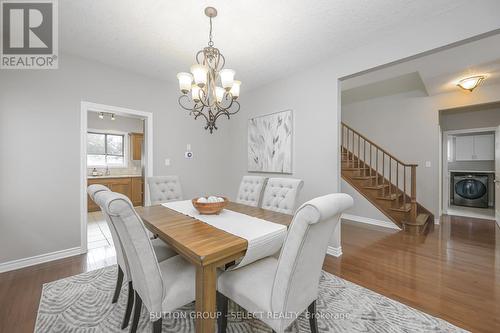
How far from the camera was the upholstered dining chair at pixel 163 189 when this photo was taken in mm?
2789

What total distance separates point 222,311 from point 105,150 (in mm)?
5809

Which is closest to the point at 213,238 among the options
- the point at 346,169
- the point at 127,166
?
the point at 346,169

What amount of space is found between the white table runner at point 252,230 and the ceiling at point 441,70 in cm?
277

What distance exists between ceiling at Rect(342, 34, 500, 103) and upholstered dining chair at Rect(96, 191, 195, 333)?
3411mm

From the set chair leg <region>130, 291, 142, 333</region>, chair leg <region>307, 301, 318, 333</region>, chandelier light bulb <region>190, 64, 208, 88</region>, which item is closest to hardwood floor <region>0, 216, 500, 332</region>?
chair leg <region>130, 291, 142, 333</region>

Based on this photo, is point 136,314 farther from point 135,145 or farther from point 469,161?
point 469,161

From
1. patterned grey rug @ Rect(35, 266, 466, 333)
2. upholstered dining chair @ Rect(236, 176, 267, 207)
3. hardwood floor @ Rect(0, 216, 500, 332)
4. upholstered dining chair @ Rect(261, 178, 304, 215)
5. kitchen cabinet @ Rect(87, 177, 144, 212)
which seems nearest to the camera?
patterned grey rug @ Rect(35, 266, 466, 333)

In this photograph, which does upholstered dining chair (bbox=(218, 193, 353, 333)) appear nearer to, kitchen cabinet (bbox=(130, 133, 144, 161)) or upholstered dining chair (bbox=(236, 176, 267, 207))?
upholstered dining chair (bbox=(236, 176, 267, 207))

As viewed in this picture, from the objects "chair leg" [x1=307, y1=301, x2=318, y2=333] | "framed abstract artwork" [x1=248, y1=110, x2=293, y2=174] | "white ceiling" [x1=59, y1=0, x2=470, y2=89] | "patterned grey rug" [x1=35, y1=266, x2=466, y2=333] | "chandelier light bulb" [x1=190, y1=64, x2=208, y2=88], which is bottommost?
"patterned grey rug" [x1=35, y1=266, x2=466, y2=333]

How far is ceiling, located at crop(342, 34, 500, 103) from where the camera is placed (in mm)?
2592

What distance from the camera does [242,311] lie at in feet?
5.72

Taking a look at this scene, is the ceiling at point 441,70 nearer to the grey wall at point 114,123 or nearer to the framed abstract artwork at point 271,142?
the framed abstract artwork at point 271,142

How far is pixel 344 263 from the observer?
2.57 metres

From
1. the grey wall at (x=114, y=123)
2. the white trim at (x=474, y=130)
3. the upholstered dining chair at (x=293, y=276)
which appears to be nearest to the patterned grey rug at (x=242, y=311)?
the upholstered dining chair at (x=293, y=276)
